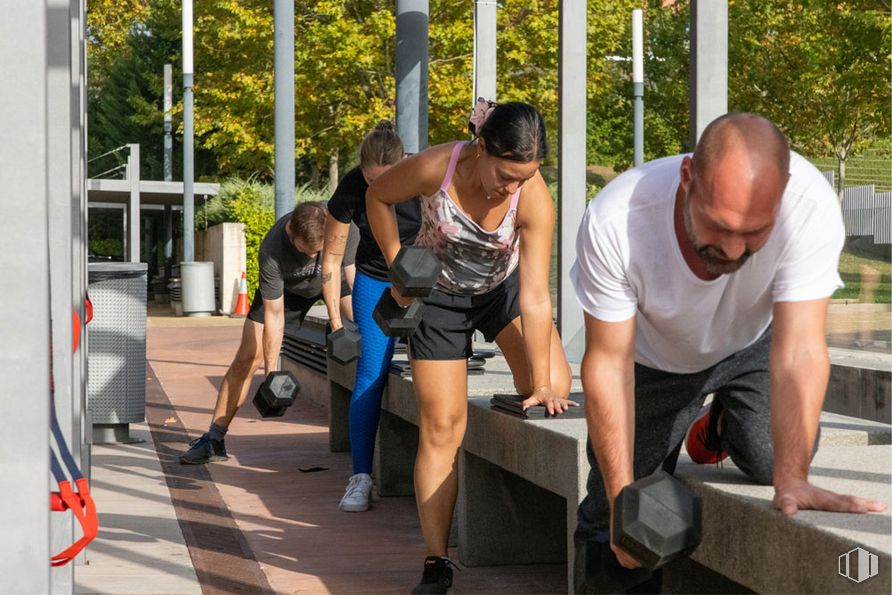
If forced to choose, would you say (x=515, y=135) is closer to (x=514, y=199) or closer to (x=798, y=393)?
(x=514, y=199)

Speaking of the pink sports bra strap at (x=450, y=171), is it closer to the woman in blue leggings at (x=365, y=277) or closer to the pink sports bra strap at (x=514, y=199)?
the pink sports bra strap at (x=514, y=199)

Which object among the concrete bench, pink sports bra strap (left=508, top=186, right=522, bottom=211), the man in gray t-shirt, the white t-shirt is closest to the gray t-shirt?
the man in gray t-shirt

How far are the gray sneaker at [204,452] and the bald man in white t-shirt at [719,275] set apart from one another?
18.9 ft

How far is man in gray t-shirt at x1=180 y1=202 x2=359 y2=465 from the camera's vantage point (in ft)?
26.3

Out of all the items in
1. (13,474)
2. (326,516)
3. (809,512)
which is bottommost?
(326,516)

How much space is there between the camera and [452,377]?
206 inches

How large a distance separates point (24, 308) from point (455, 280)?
3047mm

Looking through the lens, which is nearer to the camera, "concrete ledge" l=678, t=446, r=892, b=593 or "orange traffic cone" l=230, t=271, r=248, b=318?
"concrete ledge" l=678, t=446, r=892, b=593

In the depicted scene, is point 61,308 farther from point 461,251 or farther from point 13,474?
point 13,474

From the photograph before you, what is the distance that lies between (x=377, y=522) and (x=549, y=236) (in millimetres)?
2400

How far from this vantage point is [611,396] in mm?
3344

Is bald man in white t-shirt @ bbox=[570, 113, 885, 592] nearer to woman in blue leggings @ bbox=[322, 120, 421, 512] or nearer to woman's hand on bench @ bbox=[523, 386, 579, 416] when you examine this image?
woman's hand on bench @ bbox=[523, 386, 579, 416]

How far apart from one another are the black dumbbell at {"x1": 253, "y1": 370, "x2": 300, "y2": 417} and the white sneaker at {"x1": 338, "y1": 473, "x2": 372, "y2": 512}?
93 centimetres

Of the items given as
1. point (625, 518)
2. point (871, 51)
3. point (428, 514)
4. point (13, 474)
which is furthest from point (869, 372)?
point (871, 51)
